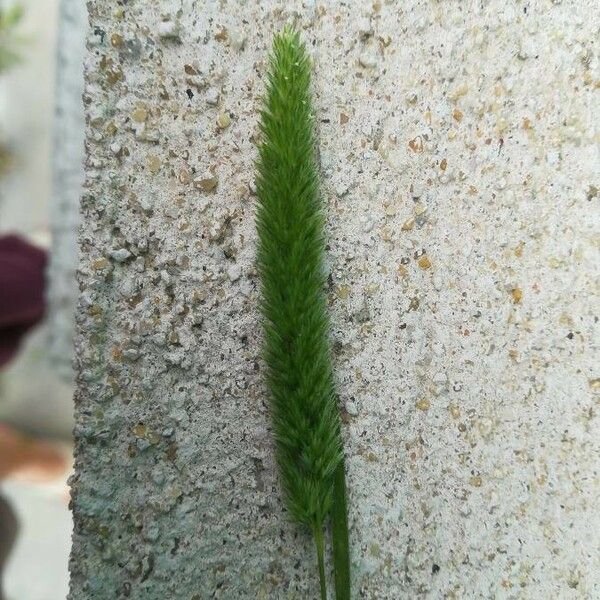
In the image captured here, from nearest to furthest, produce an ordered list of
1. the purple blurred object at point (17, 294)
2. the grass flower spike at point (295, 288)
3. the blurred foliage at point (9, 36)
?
1. the grass flower spike at point (295, 288)
2. the purple blurred object at point (17, 294)
3. the blurred foliage at point (9, 36)

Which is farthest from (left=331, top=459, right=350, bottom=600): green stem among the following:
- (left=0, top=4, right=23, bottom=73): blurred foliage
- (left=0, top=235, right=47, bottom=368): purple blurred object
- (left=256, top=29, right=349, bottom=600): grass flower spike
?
(left=0, top=4, right=23, bottom=73): blurred foliage

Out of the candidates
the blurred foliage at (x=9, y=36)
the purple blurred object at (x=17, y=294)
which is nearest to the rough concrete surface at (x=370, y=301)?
the purple blurred object at (x=17, y=294)

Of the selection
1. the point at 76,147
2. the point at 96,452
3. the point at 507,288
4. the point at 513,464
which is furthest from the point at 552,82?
the point at 76,147

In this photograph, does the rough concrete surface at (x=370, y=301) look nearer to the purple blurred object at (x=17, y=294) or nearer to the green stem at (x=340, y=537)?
the green stem at (x=340, y=537)

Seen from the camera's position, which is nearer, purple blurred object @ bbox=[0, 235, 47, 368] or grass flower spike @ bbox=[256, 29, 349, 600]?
grass flower spike @ bbox=[256, 29, 349, 600]

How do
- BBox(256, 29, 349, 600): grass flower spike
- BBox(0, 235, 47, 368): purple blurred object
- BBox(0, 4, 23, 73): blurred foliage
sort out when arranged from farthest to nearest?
BBox(0, 4, 23, 73): blurred foliage < BBox(0, 235, 47, 368): purple blurred object < BBox(256, 29, 349, 600): grass flower spike

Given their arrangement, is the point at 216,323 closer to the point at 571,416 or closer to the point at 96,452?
the point at 96,452

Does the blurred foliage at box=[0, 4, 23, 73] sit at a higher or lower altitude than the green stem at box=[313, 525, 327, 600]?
higher

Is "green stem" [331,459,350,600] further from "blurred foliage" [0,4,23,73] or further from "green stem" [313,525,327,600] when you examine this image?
"blurred foliage" [0,4,23,73]
